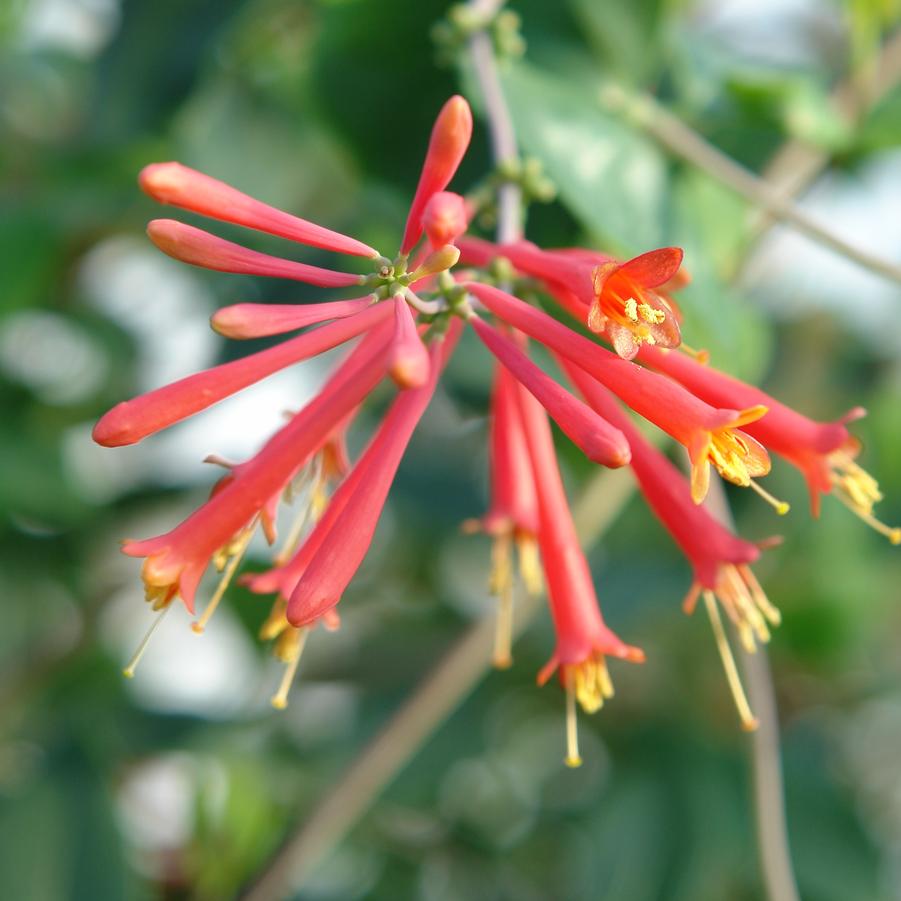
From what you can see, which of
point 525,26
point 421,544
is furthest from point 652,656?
point 525,26

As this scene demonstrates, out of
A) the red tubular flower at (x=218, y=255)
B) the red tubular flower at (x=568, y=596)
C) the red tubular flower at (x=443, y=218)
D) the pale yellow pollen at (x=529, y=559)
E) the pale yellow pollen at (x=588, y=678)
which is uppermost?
the red tubular flower at (x=443, y=218)

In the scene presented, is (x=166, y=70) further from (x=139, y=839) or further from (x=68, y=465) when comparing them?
(x=139, y=839)

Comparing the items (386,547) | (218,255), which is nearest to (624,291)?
(218,255)

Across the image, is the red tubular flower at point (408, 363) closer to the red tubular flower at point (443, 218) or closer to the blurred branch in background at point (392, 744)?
the red tubular flower at point (443, 218)

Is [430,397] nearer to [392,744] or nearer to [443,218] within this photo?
[443,218]

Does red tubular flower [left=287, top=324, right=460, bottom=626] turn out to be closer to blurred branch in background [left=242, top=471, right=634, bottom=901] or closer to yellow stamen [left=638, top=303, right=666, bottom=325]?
yellow stamen [left=638, top=303, right=666, bottom=325]

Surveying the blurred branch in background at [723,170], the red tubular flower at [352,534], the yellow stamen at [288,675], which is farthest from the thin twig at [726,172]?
the yellow stamen at [288,675]

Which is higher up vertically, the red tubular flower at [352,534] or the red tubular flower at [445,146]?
the red tubular flower at [445,146]

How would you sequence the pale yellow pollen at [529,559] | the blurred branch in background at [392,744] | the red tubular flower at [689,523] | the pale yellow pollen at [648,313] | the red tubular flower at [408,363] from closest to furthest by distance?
the red tubular flower at [408,363], the pale yellow pollen at [648,313], the red tubular flower at [689,523], the pale yellow pollen at [529,559], the blurred branch in background at [392,744]
